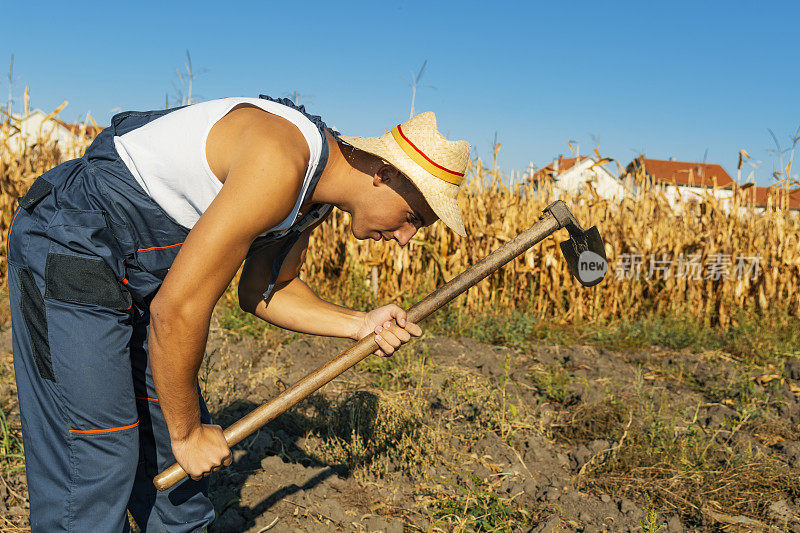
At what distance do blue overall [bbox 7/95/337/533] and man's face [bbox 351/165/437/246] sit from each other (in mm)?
216

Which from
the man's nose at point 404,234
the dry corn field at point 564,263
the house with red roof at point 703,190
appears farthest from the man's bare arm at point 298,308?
the house with red roof at point 703,190

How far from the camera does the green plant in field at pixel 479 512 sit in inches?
104

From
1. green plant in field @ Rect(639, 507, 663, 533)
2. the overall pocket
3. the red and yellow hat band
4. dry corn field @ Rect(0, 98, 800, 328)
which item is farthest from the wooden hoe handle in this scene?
dry corn field @ Rect(0, 98, 800, 328)

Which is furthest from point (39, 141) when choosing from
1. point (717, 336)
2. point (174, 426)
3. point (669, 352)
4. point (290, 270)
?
point (717, 336)

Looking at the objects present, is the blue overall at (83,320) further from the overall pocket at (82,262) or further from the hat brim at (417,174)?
the hat brim at (417,174)

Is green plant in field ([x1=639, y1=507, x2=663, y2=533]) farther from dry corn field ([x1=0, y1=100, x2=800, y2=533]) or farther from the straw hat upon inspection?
the straw hat

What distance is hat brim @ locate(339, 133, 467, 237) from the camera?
1723 mm

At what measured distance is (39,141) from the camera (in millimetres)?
7566

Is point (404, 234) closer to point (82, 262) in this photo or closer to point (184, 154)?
point (184, 154)

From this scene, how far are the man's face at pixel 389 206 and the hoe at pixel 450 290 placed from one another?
30 cm

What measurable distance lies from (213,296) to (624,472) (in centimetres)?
272

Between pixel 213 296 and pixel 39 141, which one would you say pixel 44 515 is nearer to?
pixel 213 296

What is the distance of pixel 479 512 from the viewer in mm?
2732

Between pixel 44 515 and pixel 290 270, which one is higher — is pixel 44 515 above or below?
below
